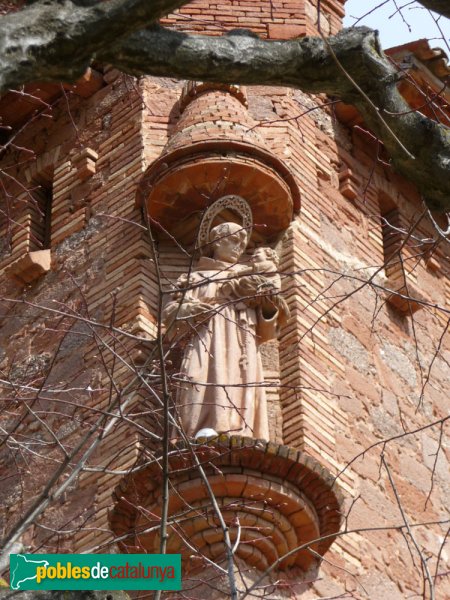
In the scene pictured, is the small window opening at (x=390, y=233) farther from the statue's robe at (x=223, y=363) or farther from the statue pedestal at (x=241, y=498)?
the statue pedestal at (x=241, y=498)

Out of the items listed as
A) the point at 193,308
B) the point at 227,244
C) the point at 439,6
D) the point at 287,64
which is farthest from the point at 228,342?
the point at 439,6

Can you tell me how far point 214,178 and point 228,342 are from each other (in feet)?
6.15

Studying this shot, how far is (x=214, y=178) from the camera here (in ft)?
41.2

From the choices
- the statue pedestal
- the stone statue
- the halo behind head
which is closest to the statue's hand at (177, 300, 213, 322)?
the stone statue

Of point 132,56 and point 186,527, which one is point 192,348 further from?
point 132,56

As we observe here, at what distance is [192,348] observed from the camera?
1101cm

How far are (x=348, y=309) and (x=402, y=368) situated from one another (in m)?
0.65

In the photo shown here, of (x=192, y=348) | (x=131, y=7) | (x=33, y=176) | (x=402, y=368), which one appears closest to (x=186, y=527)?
(x=192, y=348)

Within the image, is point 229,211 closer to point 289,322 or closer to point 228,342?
point 289,322

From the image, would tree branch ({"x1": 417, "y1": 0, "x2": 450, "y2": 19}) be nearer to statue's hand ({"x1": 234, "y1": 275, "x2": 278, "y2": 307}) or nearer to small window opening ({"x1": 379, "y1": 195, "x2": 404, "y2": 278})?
statue's hand ({"x1": 234, "y1": 275, "x2": 278, "y2": 307})

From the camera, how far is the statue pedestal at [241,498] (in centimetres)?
1003

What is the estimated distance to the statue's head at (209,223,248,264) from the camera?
11.7 meters

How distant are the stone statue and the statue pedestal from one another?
0.35 m

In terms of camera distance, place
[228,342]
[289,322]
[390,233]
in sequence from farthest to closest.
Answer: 1. [390,233]
2. [289,322]
3. [228,342]
